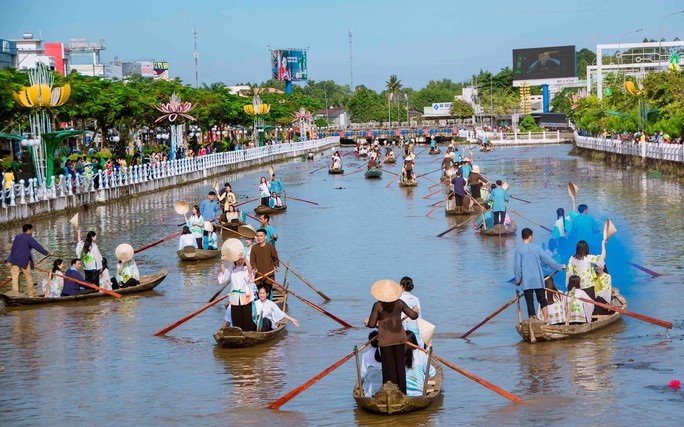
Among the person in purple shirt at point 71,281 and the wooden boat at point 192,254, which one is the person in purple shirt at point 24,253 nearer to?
the person in purple shirt at point 71,281

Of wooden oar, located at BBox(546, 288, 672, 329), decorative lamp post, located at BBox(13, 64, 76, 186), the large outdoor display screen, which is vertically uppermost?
the large outdoor display screen

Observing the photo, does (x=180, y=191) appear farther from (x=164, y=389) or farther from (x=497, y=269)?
(x=164, y=389)

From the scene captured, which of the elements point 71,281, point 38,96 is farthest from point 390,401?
point 38,96

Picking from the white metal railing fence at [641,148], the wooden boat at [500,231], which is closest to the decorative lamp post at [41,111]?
the wooden boat at [500,231]

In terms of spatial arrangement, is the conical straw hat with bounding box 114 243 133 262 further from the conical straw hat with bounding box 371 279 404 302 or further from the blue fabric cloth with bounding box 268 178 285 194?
the blue fabric cloth with bounding box 268 178 285 194

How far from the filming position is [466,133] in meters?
127

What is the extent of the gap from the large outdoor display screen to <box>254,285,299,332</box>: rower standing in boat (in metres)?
159

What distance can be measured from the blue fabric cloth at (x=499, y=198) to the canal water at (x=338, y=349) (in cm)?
106

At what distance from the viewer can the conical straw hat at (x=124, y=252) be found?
21750 mm

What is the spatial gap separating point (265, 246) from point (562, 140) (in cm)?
9333

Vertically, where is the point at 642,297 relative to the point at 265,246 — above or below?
below

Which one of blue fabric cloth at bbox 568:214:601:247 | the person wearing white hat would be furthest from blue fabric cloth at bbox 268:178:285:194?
the person wearing white hat

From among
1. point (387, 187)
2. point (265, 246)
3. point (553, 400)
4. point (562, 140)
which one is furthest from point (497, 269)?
point (562, 140)

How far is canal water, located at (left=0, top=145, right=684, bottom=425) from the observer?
13.8m
